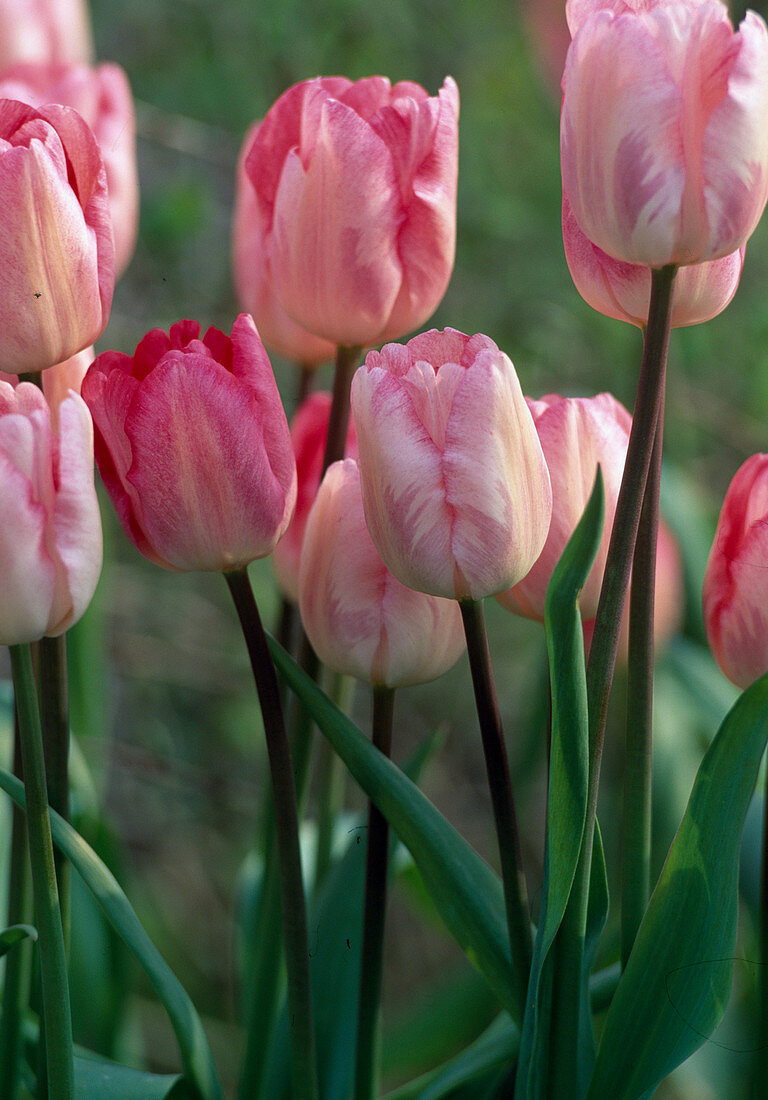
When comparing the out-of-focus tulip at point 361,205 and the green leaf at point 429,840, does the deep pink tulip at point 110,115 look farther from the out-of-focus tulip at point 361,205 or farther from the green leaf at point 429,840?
the green leaf at point 429,840

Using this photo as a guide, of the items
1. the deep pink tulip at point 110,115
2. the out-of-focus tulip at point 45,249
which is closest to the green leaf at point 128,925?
the out-of-focus tulip at point 45,249

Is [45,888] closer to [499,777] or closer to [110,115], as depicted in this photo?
[499,777]

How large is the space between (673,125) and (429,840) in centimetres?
19

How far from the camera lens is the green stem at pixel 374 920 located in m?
0.34

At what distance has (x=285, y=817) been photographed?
312mm

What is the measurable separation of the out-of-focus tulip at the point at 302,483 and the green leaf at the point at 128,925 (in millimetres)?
124

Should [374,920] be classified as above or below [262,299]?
below

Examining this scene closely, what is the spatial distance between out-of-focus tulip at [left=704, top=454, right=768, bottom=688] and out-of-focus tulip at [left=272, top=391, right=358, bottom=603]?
132 millimetres

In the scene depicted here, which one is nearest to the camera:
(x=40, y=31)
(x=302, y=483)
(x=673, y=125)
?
(x=673, y=125)

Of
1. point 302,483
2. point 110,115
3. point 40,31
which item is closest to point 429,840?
point 302,483

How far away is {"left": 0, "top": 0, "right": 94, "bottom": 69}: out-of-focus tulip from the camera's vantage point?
61cm

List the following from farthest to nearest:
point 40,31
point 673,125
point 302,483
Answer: point 40,31 → point 302,483 → point 673,125

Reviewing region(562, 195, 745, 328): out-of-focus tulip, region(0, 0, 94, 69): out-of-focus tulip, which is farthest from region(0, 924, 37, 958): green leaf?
region(0, 0, 94, 69): out-of-focus tulip

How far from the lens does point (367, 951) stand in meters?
0.34
